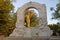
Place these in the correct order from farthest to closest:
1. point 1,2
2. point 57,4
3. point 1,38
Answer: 1. point 57,4
2. point 1,2
3. point 1,38

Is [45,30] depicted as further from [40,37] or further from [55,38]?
[55,38]

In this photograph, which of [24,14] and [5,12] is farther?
[5,12]

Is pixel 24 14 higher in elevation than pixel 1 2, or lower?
lower

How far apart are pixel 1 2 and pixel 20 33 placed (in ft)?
20.7

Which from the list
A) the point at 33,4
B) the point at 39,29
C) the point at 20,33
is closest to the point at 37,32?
the point at 39,29

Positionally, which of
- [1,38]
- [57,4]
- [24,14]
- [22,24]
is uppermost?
[57,4]

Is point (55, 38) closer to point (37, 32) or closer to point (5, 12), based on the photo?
point (37, 32)

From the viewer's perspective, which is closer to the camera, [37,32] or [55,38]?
[55,38]

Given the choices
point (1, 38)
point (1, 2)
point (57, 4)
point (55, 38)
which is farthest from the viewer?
point (57, 4)

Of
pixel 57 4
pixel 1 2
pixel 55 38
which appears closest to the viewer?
pixel 55 38

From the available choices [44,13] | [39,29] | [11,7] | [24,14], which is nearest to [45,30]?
[39,29]

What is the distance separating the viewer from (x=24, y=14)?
578 inches

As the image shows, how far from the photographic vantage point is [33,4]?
14312 mm

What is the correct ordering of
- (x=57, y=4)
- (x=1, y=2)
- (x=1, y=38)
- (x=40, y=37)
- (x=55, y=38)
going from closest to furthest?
1. (x=55, y=38)
2. (x=40, y=37)
3. (x=1, y=38)
4. (x=1, y=2)
5. (x=57, y=4)
